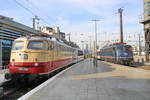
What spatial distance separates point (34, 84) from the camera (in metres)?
14.3

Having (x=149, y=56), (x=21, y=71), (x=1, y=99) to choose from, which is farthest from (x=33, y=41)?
(x=149, y=56)

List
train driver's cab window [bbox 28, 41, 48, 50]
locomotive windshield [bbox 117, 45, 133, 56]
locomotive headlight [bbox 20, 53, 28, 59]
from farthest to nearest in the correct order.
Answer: locomotive windshield [bbox 117, 45, 133, 56], train driver's cab window [bbox 28, 41, 48, 50], locomotive headlight [bbox 20, 53, 28, 59]

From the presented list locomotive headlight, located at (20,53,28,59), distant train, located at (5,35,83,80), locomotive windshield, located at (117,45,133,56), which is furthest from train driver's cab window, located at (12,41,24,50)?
locomotive windshield, located at (117,45,133,56)

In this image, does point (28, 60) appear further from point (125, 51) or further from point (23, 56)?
point (125, 51)

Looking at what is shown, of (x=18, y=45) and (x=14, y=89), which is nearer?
(x=14, y=89)

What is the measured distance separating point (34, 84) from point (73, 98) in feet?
23.0

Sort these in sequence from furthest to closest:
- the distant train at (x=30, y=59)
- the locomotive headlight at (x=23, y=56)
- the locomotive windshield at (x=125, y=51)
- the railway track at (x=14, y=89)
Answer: the locomotive windshield at (x=125, y=51) < the locomotive headlight at (x=23, y=56) < the distant train at (x=30, y=59) < the railway track at (x=14, y=89)

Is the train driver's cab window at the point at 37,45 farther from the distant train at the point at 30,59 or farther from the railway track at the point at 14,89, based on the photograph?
the railway track at the point at 14,89

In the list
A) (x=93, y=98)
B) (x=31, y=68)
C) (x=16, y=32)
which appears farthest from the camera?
(x=16, y=32)

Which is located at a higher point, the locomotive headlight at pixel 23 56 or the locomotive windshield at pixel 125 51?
the locomotive windshield at pixel 125 51

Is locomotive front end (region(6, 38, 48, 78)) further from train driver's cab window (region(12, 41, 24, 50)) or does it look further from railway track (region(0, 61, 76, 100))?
railway track (region(0, 61, 76, 100))

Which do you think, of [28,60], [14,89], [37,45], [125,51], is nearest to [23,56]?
[28,60]

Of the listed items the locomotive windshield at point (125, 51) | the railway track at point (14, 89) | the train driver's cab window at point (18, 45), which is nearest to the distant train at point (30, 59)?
the train driver's cab window at point (18, 45)

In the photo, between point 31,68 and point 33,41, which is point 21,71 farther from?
point 33,41
